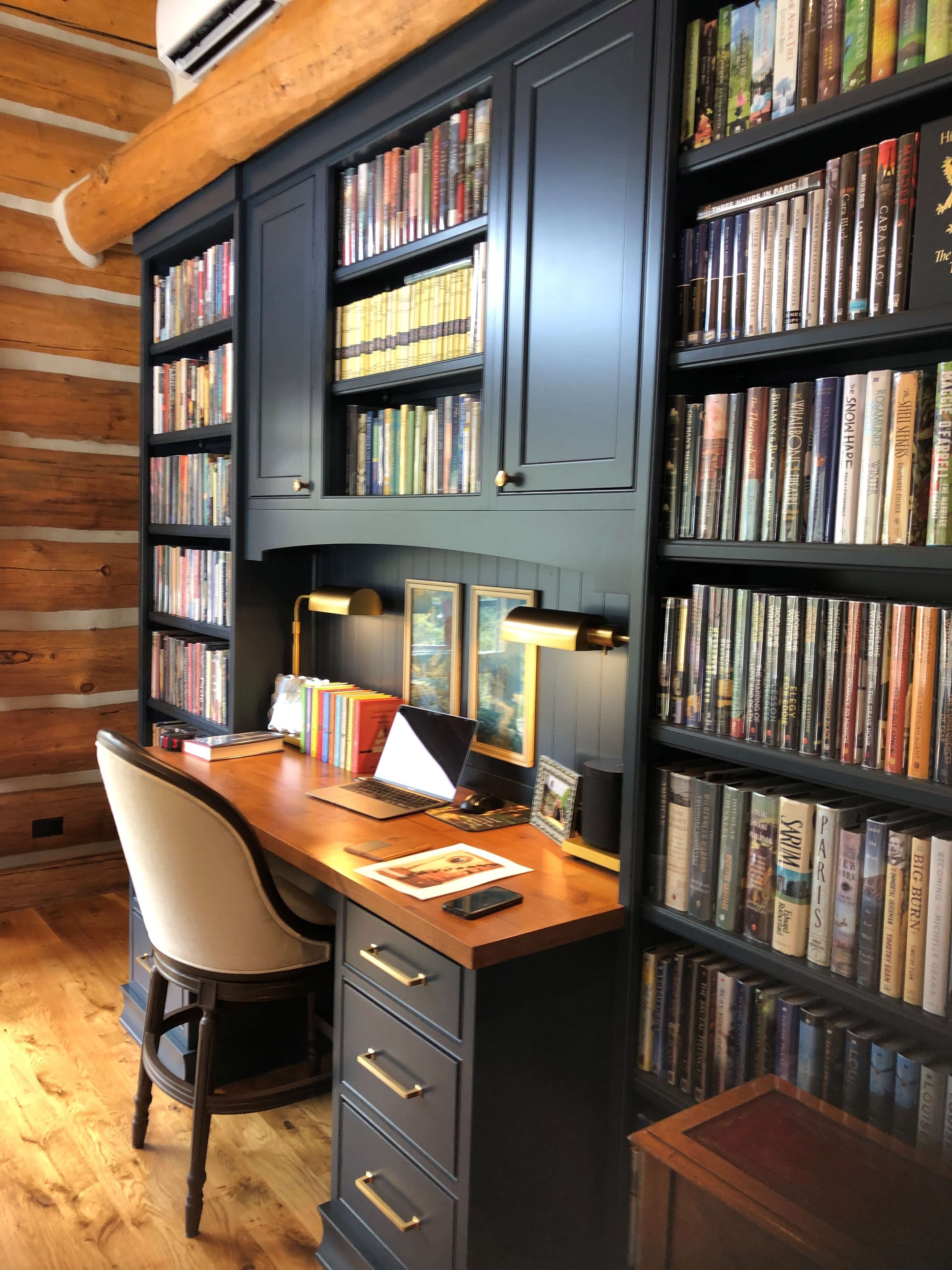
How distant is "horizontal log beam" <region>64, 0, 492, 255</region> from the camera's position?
81.7 inches

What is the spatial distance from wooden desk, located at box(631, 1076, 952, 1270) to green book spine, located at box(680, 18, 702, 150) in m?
1.49

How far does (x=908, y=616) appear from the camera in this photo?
1.33 m

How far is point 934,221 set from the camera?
4.26 feet

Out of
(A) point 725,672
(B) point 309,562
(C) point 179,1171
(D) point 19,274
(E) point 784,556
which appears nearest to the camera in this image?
(E) point 784,556

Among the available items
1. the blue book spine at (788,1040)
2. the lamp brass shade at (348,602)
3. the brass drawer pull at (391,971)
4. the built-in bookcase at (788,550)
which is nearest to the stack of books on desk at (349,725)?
the lamp brass shade at (348,602)

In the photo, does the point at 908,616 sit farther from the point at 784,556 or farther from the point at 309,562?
the point at 309,562

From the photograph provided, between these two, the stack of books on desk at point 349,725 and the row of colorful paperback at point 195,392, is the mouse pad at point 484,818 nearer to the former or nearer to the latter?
the stack of books on desk at point 349,725

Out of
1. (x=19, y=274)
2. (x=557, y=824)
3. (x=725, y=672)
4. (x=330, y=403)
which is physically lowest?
(x=557, y=824)

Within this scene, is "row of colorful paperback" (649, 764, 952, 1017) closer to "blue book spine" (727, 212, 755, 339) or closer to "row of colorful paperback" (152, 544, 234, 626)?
"blue book spine" (727, 212, 755, 339)

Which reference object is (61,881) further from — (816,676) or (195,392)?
(816,676)

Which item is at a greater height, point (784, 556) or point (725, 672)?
point (784, 556)

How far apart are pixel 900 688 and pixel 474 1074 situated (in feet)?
2.92

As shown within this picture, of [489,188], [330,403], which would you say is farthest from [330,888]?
[489,188]

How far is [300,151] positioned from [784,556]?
6.09 ft
